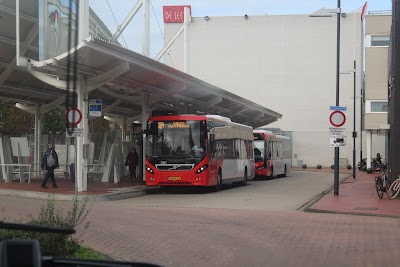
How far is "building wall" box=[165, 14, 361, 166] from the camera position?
200 feet

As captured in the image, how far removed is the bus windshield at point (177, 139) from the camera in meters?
21.7

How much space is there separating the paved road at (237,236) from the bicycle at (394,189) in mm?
5133

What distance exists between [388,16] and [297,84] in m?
17.7

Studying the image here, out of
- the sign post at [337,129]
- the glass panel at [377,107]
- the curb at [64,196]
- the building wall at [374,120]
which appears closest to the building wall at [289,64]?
the glass panel at [377,107]

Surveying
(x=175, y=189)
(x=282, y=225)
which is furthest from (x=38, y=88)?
(x=282, y=225)

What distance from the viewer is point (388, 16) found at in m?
45.6

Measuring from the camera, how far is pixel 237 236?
10.6 metres

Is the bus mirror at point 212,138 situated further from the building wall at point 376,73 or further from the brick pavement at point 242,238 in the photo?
the building wall at point 376,73

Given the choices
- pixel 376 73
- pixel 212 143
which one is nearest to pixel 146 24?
pixel 212 143

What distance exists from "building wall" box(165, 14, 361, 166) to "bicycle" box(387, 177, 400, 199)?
40509mm

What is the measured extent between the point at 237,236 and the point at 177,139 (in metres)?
11.6

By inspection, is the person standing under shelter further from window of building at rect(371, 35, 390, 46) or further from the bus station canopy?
window of building at rect(371, 35, 390, 46)

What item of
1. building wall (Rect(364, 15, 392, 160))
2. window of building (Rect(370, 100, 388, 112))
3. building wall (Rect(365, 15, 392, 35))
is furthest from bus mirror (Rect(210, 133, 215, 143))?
building wall (Rect(365, 15, 392, 35))

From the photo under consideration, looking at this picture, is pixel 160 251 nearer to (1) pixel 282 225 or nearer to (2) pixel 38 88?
(1) pixel 282 225
